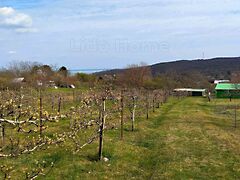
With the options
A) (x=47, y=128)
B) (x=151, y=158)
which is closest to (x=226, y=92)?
(x=151, y=158)

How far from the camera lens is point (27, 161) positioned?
44.1 feet

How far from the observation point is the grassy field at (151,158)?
12.5 m

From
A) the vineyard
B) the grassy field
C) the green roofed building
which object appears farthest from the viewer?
the green roofed building

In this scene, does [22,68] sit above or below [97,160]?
above

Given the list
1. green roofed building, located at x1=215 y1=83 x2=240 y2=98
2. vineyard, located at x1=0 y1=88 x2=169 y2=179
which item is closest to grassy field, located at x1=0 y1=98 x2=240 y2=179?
vineyard, located at x1=0 y1=88 x2=169 y2=179

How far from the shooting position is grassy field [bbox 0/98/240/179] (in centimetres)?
1245

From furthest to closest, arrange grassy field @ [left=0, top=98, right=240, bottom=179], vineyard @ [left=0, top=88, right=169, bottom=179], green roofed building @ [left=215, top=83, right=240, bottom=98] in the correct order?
green roofed building @ [left=215, top=83, right=240, bottom=98] → grassy field @ [left=0, top=98, right=240, bottom=179] → vineyard @ [left=0, top=88, right=169, bottom=179]

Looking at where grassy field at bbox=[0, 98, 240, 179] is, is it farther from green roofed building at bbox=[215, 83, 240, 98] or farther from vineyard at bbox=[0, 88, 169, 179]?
green roofed building at bbox=[215, 83, 240, 98]

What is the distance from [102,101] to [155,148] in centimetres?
373

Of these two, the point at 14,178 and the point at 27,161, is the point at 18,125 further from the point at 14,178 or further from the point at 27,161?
the point at 27,161

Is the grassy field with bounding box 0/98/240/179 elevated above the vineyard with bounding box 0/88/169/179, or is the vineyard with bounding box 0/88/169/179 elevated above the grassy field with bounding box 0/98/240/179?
the vineyard with bounding box 0/88/169/179

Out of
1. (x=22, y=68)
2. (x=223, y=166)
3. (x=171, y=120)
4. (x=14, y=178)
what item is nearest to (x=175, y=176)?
(x=223, y=166)

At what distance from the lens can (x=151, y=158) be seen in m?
14.8

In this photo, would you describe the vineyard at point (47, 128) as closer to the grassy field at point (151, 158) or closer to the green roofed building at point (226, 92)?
the grassy field at point (151, 158)
